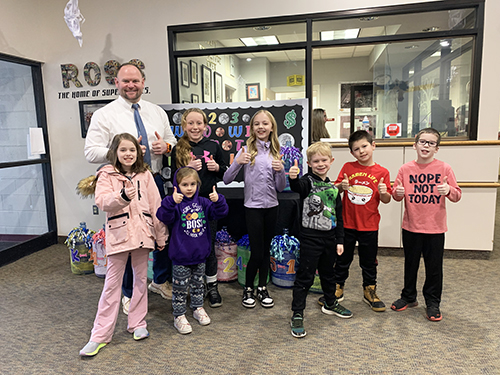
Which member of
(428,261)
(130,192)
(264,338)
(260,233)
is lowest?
(264,338)

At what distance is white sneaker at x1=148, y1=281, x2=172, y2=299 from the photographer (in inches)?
98.2

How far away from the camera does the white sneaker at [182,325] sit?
201cm

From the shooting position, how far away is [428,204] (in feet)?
6.80

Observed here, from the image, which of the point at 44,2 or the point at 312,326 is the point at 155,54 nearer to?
the point at 44,2

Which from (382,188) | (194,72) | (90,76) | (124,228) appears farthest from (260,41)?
(124,228)

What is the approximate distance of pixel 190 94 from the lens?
152 inches

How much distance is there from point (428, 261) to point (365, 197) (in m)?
0.56

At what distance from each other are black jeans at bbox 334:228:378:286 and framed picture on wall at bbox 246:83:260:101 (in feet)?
12.4

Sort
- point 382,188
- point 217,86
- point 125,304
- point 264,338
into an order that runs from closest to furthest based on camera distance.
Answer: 1. point 264,338
2. point 382,188
3. point 125,304
4. point 217,86

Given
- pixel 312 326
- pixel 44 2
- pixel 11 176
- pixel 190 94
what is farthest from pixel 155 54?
pixel 312 326

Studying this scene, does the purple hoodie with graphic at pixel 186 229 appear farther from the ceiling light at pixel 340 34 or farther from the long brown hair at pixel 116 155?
the ceiling light at pixel 340 34

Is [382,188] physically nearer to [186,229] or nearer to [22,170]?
[186,229]

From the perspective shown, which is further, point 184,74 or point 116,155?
point 184,74

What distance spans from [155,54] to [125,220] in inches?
88.7
